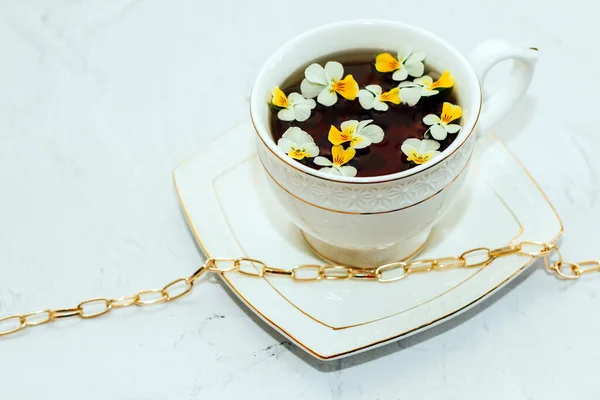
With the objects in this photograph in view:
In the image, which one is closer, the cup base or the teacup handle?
the teacup handle

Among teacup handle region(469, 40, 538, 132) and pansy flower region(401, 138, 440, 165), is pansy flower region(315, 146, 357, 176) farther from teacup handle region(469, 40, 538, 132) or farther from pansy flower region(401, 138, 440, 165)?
teacup handle region(469, 40, 538, 132)

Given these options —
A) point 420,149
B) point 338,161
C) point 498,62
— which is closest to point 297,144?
point 338,161

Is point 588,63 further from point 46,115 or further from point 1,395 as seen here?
point 1,395

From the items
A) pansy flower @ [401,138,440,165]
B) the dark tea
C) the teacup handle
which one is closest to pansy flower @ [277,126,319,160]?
the dark tea

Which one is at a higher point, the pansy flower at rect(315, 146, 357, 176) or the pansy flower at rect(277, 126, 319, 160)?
the pansy flower at rect(277, 126, 319, 160)

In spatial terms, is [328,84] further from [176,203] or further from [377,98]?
[176,203]

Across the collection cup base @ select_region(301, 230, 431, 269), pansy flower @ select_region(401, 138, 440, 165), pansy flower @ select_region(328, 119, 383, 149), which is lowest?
cup base @ select_region(301, 230, 431, 269)

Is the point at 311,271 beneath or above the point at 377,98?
beneath

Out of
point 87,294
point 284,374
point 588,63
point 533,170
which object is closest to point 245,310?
point 284,374
